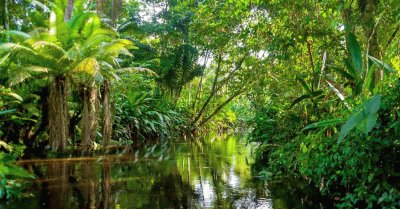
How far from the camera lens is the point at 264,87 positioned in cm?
971

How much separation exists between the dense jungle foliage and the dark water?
0.35 m

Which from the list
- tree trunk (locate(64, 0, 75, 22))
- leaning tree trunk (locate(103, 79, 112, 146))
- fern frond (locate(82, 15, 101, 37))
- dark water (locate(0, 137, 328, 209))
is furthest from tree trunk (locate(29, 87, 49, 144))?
tree trunk (locate(64, 0, 75, 22))

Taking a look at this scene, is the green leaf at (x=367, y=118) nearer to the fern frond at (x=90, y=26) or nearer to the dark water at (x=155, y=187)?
the dark water at (x=155, y=187)

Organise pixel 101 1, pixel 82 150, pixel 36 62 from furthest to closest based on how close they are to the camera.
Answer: pixel 101 1
pixel 82 150
pixel 36 62

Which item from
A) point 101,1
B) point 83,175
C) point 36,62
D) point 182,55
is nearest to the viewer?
point 83,175

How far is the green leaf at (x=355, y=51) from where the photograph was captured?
11.9 feet

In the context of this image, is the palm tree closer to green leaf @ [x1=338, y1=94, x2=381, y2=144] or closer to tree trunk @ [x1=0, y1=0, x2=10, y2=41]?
tree trunk @ [x1=0, y1=0, x2=10, y2=41]

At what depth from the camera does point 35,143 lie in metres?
10.0

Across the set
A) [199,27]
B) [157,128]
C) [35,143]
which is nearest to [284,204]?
[199,27]

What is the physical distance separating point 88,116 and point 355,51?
7.81 m

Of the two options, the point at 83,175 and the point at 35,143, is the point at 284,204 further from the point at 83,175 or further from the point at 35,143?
the point at 35,143

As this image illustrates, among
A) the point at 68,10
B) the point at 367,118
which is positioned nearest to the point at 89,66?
the point at 68,10

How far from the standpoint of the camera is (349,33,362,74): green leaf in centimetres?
362

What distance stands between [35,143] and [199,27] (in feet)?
18.0
